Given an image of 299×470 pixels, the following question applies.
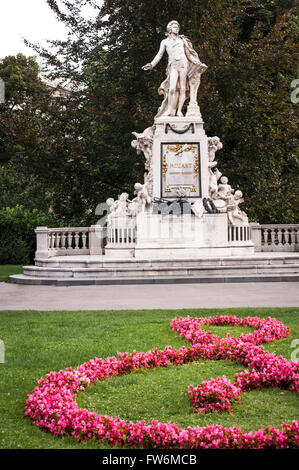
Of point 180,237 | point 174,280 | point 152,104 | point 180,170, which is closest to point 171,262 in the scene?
point 174,280

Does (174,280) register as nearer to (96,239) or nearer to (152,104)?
(96,239)

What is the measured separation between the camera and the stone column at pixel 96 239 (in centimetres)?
2005

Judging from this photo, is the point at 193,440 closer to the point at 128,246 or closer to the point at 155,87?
the point at 128,246

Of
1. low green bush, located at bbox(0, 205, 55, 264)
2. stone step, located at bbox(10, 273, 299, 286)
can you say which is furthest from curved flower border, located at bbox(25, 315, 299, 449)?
low green bush, located at bbox(0, 205, 55, 264)

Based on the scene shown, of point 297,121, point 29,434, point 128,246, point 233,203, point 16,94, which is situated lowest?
point 29,434

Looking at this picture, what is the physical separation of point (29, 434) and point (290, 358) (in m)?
3.07

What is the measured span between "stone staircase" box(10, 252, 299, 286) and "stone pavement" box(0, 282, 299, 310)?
18.9 inches

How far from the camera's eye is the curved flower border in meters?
4.05

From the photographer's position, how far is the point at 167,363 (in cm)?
641

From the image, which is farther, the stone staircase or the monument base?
the monument base

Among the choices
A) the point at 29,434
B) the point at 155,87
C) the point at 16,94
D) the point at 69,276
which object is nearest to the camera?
the point at 29,434

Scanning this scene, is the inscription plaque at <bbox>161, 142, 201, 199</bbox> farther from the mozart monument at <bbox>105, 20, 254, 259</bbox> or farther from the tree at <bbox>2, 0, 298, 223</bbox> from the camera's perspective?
the tree at <bbox>2, 0, 298, 223</bbox>

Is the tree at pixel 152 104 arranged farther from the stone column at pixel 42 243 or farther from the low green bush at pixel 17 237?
the stone column at pixel 42 243
